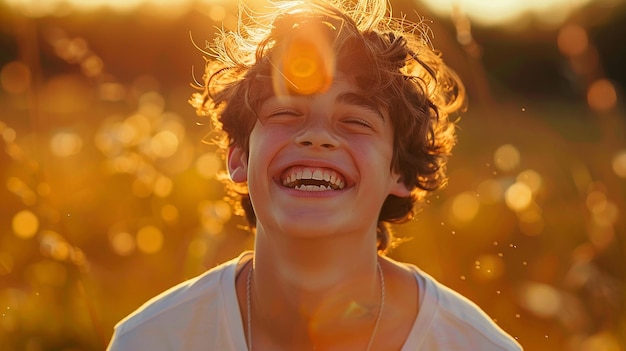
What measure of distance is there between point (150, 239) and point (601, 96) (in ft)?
7.05

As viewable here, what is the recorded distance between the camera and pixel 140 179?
3770 mm

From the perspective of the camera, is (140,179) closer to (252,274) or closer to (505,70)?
(252,274)

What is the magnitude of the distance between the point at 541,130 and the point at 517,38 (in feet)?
13.2

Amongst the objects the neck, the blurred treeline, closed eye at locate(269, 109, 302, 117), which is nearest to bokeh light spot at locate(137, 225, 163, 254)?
the blurred treeline

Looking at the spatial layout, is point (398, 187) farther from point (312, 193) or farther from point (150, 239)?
point (150, 239)

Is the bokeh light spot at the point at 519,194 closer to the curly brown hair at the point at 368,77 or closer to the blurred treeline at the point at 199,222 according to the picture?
the blurred treeline at the point at 199,222

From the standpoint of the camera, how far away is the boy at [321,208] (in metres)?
2.57

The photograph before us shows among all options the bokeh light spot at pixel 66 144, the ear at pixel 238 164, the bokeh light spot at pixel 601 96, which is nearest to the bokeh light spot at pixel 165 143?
the bokeh light spot at pixel 66 144

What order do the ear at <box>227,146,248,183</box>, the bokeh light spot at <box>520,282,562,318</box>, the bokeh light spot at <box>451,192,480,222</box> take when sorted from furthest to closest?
1. the bokeh light spot at <box>451,192,480,222</box>
2. the ear at <box>227,146,248,183</box>
3. the bokeh light spot at <box>520,282,562,318</box>

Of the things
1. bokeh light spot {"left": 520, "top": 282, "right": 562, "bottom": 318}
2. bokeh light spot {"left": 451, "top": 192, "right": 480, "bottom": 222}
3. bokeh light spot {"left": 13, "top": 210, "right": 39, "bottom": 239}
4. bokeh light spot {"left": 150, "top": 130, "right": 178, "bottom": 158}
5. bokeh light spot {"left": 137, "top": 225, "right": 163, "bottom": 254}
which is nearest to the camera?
bokeh light spot {"left": 520, "top": 282, "right": 562, "bottom": 318}

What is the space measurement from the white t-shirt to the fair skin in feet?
0.25

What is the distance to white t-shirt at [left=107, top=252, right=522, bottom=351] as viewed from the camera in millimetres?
2688

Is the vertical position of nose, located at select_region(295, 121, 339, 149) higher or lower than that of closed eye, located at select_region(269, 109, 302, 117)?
lower

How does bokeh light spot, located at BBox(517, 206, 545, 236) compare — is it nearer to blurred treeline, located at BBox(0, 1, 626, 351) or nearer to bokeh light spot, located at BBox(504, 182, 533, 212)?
blurred treeline, located at BBox(0, 1, 626, 351)
